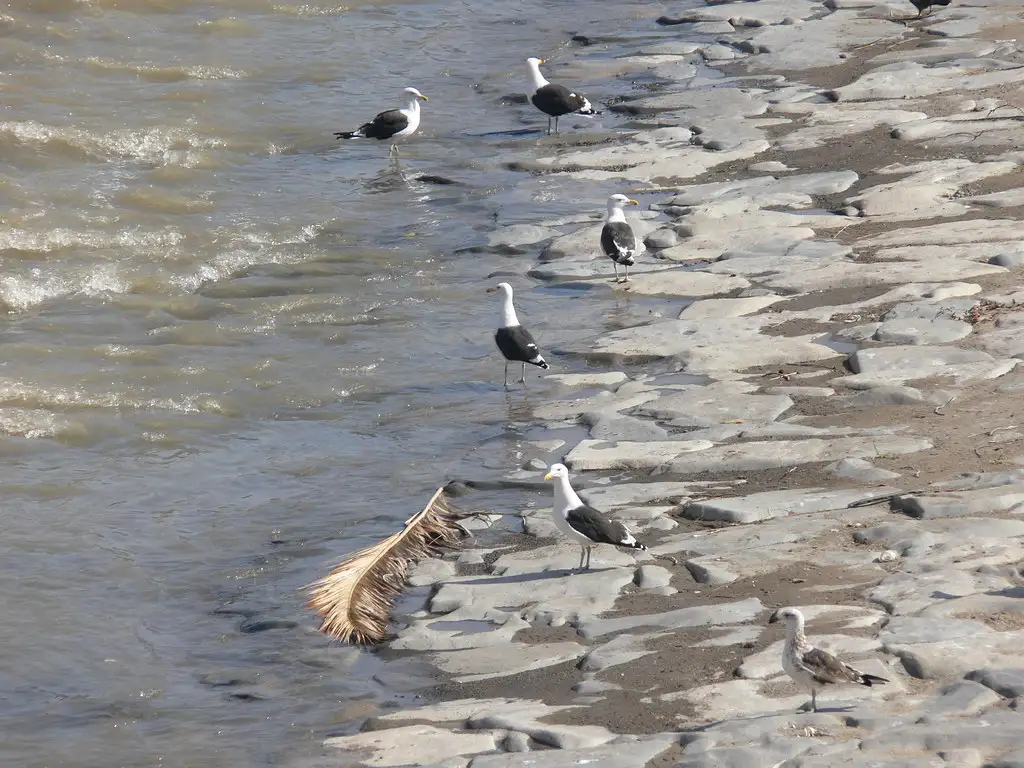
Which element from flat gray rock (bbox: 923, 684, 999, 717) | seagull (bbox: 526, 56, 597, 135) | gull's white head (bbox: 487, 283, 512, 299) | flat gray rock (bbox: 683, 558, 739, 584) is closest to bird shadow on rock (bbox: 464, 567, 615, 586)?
flat gray rock (bbox: 683, 558, 739, 584)

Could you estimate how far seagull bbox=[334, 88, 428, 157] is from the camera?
15547mm

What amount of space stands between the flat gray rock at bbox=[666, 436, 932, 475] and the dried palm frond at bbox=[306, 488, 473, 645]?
Answer: 127 centimetres

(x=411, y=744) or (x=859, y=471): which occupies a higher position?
(x=859, y=471)

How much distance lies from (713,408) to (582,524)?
74.5 inches

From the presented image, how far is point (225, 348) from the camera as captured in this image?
1074 centimetres

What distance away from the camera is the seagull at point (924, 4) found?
56.7 ft

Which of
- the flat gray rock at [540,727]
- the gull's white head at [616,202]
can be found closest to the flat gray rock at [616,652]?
the flat gray rock at [540,727]

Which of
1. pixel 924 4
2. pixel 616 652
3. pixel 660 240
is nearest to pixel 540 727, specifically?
pixel 616 652

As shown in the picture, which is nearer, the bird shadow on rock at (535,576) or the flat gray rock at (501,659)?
the flat gray rock at (501,659)

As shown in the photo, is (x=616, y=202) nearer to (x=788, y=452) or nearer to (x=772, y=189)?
(x=772, y=189)

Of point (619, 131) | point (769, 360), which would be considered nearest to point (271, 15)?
point (619, 131)

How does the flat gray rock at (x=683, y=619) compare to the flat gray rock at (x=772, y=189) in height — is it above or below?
below

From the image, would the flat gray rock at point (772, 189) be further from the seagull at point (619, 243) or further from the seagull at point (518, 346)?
the seagull at point (518, 346)

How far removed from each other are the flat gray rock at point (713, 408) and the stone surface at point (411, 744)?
3.15m
